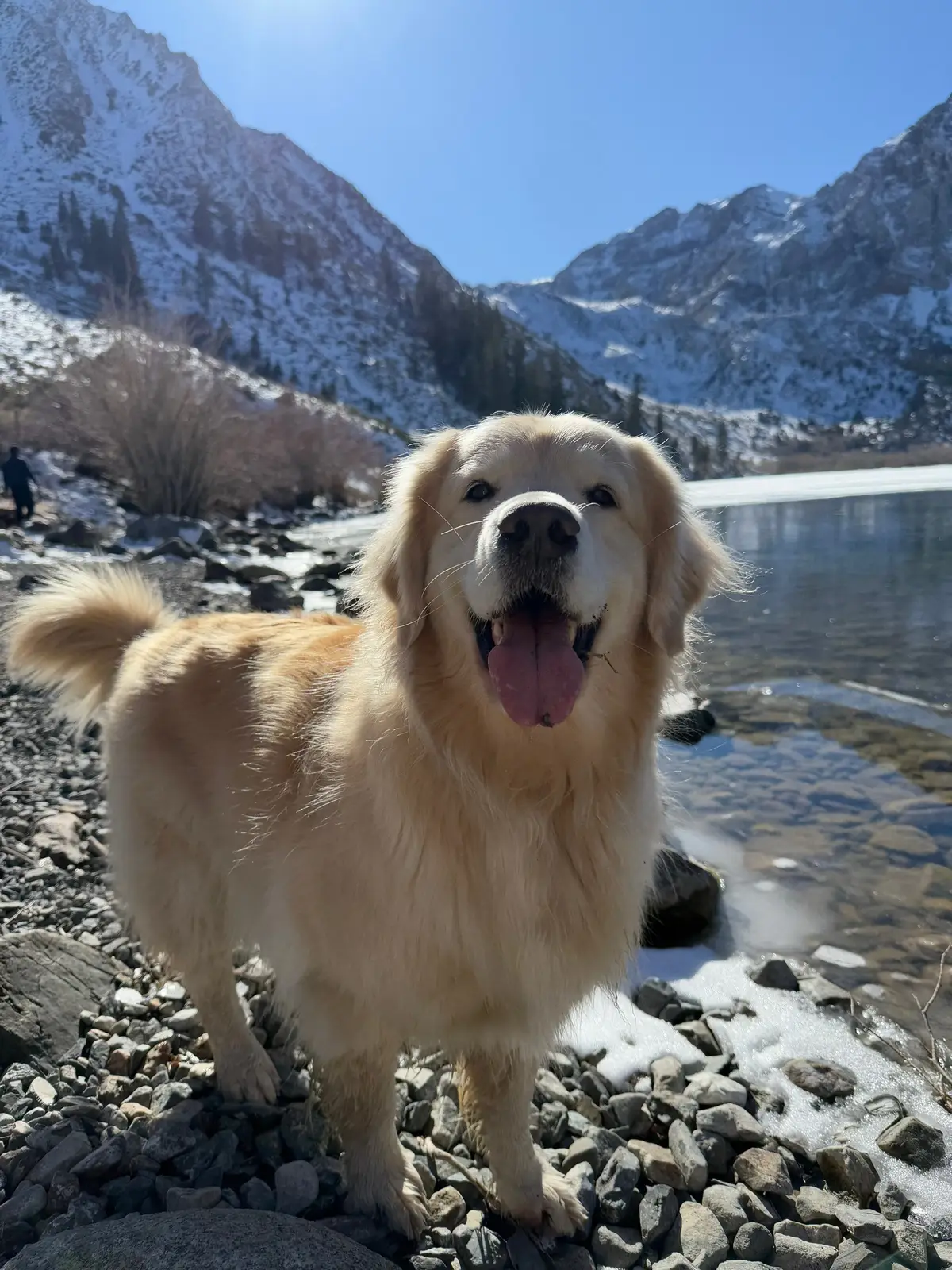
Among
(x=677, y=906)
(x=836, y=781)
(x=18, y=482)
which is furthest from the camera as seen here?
(x=18, y=482)

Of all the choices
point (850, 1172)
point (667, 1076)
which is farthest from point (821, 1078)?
point (667, 1076)

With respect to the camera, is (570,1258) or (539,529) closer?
(539,529)

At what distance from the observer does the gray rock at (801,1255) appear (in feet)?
7.68

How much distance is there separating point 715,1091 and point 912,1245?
2.55 feet

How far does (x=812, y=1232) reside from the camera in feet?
8.09

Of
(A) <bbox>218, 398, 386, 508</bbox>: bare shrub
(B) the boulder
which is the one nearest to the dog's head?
(B) the boulder

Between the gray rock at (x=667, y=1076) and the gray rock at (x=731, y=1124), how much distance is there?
0.15 meters

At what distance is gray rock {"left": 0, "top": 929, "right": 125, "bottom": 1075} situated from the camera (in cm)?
273

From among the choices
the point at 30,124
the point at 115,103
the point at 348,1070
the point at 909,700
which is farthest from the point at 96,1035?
the point at 115,103

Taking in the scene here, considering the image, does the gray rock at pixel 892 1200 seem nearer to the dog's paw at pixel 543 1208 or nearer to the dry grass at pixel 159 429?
the dog's paw at pixel 543 1208

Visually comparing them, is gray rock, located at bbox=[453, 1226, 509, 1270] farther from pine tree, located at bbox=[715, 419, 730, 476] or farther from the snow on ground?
pine tree, located at bbox=[715, 419, 730, 476]

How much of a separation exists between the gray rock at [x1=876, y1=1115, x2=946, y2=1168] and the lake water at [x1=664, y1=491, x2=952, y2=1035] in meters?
0.91

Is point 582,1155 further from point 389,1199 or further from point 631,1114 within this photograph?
point 389,1199

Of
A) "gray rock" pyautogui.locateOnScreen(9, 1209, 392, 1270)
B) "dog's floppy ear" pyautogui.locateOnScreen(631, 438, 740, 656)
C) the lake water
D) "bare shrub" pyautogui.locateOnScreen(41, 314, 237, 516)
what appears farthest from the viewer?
"bare shrub" pyautogui.locateOnScreen(41, 314, 237, 516)
